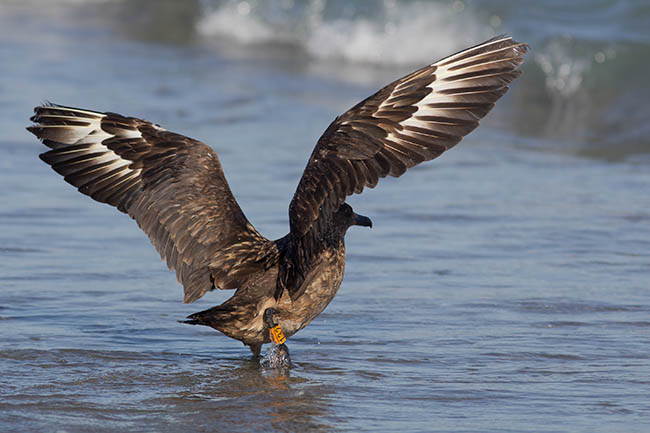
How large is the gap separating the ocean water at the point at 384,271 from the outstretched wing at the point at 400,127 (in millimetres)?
748

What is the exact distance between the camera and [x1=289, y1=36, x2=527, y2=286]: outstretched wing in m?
4.44

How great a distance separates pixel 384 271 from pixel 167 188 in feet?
4.88

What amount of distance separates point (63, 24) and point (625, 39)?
8248 millimetres

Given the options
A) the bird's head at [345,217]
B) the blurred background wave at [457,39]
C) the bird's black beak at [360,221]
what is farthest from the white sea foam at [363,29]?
the bird's head at [345,217]

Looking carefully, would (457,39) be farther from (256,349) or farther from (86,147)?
(256,349)

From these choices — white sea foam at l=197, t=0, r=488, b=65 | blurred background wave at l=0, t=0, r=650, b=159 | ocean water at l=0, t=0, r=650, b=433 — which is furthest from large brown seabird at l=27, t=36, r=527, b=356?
white sea foam at l=197, t=0, r=488, b=65

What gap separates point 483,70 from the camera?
4.66m

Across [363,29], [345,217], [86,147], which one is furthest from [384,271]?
[363,29]

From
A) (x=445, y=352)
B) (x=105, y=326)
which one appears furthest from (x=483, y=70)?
(x=105, y=326)

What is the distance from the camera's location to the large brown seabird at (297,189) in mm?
4520

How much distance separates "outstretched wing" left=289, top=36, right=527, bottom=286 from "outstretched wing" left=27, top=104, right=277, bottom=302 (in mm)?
430

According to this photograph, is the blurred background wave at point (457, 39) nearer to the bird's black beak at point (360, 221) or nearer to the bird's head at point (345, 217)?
the bird's black beak at point (360, 221)

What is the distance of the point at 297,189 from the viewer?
4.47 meters

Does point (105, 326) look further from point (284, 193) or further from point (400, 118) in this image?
point (284, 193)
